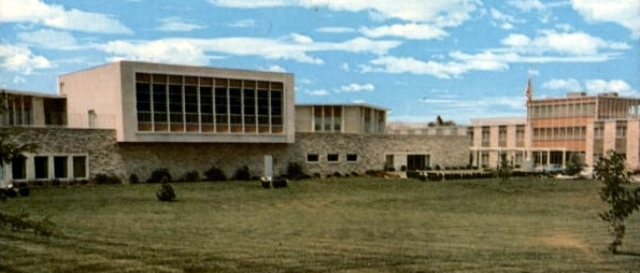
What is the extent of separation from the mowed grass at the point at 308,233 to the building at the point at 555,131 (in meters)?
46.7

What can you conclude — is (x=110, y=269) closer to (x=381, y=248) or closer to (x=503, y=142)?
(x=381, y=248)

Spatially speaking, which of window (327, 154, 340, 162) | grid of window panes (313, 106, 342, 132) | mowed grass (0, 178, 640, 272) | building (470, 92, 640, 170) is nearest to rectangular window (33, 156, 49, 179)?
mowed grass (0, 178, 640, 272)

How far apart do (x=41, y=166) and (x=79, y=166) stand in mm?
2564

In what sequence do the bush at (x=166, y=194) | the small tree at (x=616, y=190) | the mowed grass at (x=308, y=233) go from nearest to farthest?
1. the mowed grass at (x=308, y=233)
2. the small tree at (x=616, y=190)
3. the bush at (x=166, y=194)

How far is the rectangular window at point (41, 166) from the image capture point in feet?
125

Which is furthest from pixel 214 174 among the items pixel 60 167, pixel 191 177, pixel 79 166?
pixel 60 167

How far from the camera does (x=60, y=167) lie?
3950 cm

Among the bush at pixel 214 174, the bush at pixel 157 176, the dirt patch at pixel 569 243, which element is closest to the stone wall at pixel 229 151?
the bush at pixel 157 176

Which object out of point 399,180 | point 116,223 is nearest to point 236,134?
point 399,180

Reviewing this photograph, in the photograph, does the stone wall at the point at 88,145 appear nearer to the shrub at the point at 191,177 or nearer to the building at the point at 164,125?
the building at the point at 164,125

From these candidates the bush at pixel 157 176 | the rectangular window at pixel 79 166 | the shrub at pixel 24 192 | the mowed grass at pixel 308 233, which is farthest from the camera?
the bush at pixel 157 176

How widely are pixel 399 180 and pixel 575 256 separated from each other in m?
33.6

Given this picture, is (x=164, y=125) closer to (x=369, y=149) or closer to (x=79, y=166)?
(x=79, y=166)

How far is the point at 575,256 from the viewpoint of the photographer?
16.5 m
